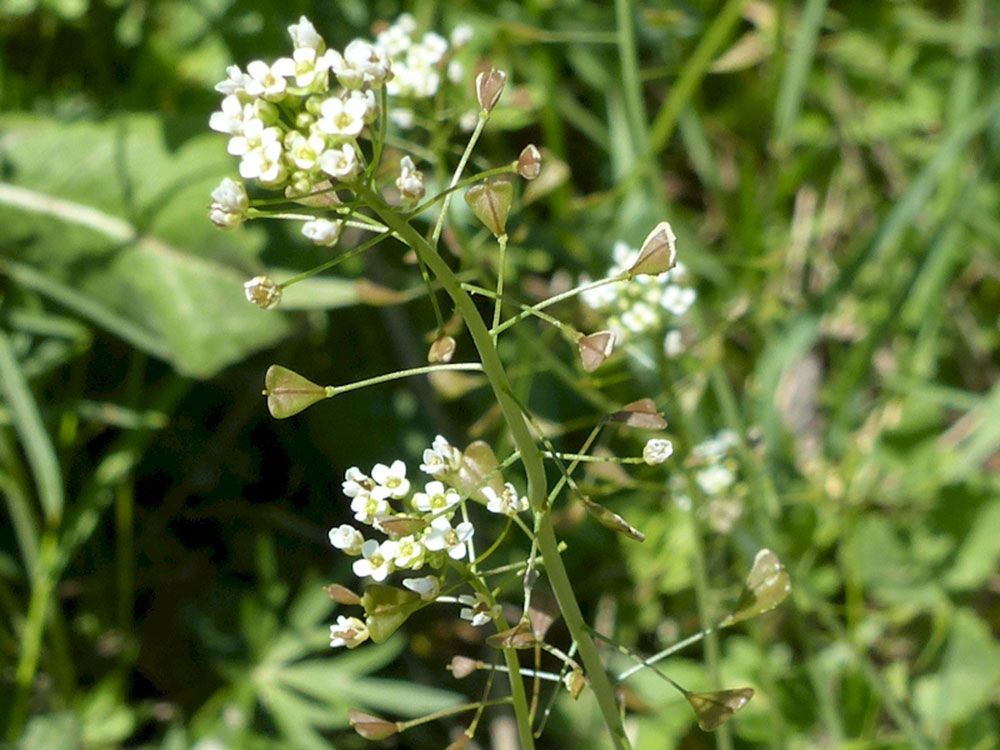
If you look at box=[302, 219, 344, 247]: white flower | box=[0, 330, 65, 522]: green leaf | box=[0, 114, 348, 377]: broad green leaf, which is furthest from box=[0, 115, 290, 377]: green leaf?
box=[302, 219, 344, 247]: white flower

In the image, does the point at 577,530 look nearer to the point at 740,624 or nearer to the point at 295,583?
the point at 740,624

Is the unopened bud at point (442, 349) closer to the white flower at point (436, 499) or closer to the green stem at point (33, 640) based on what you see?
the white flower at point (436, 499)

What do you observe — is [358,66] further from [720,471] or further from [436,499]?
[720,471]

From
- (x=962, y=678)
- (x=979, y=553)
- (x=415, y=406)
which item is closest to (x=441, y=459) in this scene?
(x=415, y=406)

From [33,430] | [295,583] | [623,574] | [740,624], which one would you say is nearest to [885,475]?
[740,624]

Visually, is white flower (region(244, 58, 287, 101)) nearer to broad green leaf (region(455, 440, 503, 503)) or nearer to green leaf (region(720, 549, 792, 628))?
broad green leaf (region(455, 440, 503, 503))
